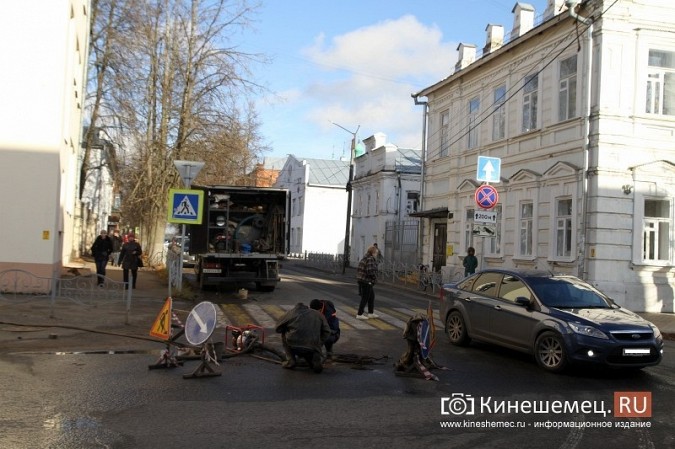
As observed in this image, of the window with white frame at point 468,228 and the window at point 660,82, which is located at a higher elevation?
the window at point 660,82

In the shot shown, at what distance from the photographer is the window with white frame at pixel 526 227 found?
22.9 m

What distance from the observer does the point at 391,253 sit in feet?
128

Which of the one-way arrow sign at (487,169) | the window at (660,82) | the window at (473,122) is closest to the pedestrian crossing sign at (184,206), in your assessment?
the one-way arrow sign at (487,169)

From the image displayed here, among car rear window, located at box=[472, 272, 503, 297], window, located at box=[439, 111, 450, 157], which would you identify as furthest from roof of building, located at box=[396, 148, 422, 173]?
car rear window, located at box=[472, 272, 503, 297]

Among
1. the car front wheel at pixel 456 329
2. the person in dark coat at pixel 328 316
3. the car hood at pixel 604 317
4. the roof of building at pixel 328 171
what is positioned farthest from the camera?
the roof of building at pixel 328 171

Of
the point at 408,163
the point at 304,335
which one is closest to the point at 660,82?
the point at 304,335

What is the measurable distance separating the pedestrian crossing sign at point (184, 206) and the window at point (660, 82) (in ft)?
45.9

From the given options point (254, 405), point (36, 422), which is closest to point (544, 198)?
point (254, 405)

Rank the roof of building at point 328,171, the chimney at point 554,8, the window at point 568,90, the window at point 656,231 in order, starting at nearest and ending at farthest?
the window at point 656,231
the window at point 568,90
the chimney at point 554,8
the roof of building at point 328,171

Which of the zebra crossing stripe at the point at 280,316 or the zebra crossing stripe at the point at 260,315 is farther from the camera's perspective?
the zebra crossing stripe at the point at 280,316

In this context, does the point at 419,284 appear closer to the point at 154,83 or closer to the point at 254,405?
the point at 154,83

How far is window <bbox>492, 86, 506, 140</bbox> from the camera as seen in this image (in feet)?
82.8

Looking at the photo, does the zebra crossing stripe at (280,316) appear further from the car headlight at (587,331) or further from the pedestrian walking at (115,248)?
the pedestrian walking at (115,248)

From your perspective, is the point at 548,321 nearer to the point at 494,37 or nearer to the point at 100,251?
the point at 100,251
